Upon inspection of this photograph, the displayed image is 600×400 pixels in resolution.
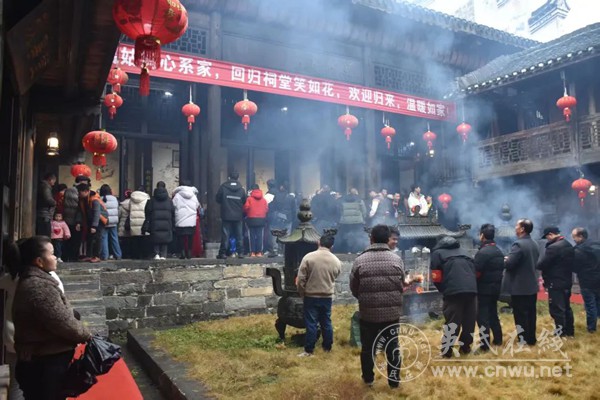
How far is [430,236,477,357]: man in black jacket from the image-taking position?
5.78m

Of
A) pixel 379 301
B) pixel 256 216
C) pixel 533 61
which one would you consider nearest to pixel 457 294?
pixel 379 301

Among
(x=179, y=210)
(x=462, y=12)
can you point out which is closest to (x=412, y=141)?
(x=179, y=210)

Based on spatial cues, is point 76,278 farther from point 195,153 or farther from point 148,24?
point 148,24

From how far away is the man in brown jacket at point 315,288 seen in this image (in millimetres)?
6172

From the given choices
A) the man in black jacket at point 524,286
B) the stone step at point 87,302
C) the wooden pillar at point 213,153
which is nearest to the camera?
the man in black jacket at point 524,286

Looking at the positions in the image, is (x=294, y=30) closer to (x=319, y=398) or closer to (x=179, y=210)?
(x=179, y=210)

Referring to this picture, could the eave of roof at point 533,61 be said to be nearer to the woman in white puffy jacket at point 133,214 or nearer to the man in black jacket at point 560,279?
the man in black jacket at point 560,279

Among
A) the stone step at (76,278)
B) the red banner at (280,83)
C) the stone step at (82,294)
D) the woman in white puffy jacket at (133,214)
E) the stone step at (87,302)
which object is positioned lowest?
the stone step at (87,302)

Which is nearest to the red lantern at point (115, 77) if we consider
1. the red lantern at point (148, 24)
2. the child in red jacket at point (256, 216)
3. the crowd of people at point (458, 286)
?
the child in red jacket at point (256, 216)

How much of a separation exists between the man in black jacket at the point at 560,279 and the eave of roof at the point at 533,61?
25.3ft

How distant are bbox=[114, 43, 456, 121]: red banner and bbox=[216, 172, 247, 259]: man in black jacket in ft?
9.82

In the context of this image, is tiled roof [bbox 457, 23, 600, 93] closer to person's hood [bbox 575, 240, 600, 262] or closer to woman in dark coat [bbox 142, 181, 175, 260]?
person's hood [bbox 575, 240, 600, 262]

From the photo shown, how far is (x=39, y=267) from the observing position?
3.31 meters

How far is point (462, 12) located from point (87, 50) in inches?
1440
